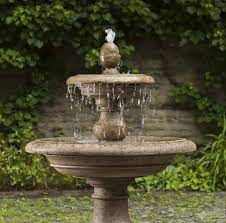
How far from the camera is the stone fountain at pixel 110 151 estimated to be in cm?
477

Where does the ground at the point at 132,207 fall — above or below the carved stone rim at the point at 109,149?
below

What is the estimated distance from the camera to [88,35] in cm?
927

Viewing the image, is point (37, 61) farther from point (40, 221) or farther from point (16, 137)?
point (40, 221)

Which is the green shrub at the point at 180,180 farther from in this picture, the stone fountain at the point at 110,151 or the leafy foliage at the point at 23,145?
the stone fountain at the point at 110,151

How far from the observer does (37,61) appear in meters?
9.39

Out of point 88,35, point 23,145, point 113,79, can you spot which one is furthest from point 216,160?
point 113,79

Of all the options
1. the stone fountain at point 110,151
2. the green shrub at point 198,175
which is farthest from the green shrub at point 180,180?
the stone fountain at point 110,151

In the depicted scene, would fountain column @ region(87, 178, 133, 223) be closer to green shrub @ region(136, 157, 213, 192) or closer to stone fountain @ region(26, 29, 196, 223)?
stone fountain @ region(26, 29, 196, 223)

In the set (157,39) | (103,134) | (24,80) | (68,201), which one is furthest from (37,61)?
(103,134)

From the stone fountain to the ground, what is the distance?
1732mm

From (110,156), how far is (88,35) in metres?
4.69

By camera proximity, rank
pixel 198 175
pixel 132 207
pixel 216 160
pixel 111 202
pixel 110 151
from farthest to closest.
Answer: pixel 198 175, pixel 216 160, pixel 132 207, pixel 111 202, pixel 110 151

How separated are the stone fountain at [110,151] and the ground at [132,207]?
1732 mm

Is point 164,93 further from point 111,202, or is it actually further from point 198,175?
point 111,202
